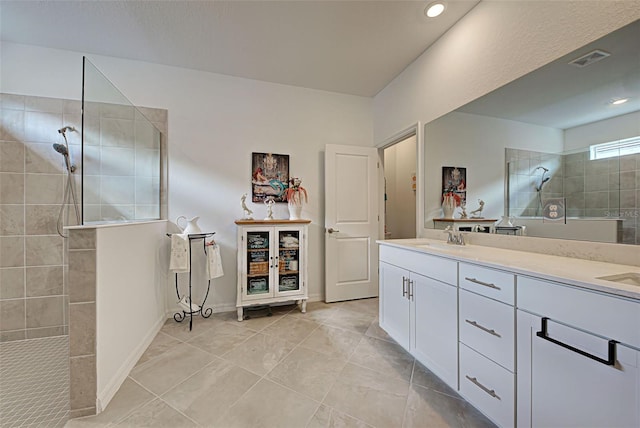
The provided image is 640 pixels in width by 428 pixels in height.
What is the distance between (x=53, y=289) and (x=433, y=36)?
4174 mm

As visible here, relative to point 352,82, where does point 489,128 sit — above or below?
below

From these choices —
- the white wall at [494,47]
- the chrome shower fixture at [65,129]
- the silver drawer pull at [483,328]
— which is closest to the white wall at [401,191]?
the white wall at [494,47]

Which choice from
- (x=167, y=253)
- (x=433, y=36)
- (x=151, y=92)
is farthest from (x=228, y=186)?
(x=433, y=36)

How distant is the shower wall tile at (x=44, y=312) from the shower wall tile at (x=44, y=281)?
0.17ft

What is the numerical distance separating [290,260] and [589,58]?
2664 millimetres

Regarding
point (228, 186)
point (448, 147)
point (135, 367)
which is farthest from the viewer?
point (228, 186)

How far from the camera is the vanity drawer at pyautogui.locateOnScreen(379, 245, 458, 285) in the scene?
4.92 feet

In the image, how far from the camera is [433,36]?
223 cm

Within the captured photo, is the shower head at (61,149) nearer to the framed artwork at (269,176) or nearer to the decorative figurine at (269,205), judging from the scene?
the framed artwork at (269,176)

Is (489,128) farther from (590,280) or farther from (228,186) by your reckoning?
(228,186)

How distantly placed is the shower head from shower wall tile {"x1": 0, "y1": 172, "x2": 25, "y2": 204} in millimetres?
368

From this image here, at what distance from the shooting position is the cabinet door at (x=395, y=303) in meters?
1.91

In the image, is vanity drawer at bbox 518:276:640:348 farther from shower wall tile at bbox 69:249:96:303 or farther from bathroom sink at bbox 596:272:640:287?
shower wall tile at bbox 69:249:96:303

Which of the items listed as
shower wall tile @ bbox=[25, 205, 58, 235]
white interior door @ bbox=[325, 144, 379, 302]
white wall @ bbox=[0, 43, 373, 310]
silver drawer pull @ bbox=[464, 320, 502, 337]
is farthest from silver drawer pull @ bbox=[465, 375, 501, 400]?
shower wall tile @ bbox=[25, 205, 58, 235]
